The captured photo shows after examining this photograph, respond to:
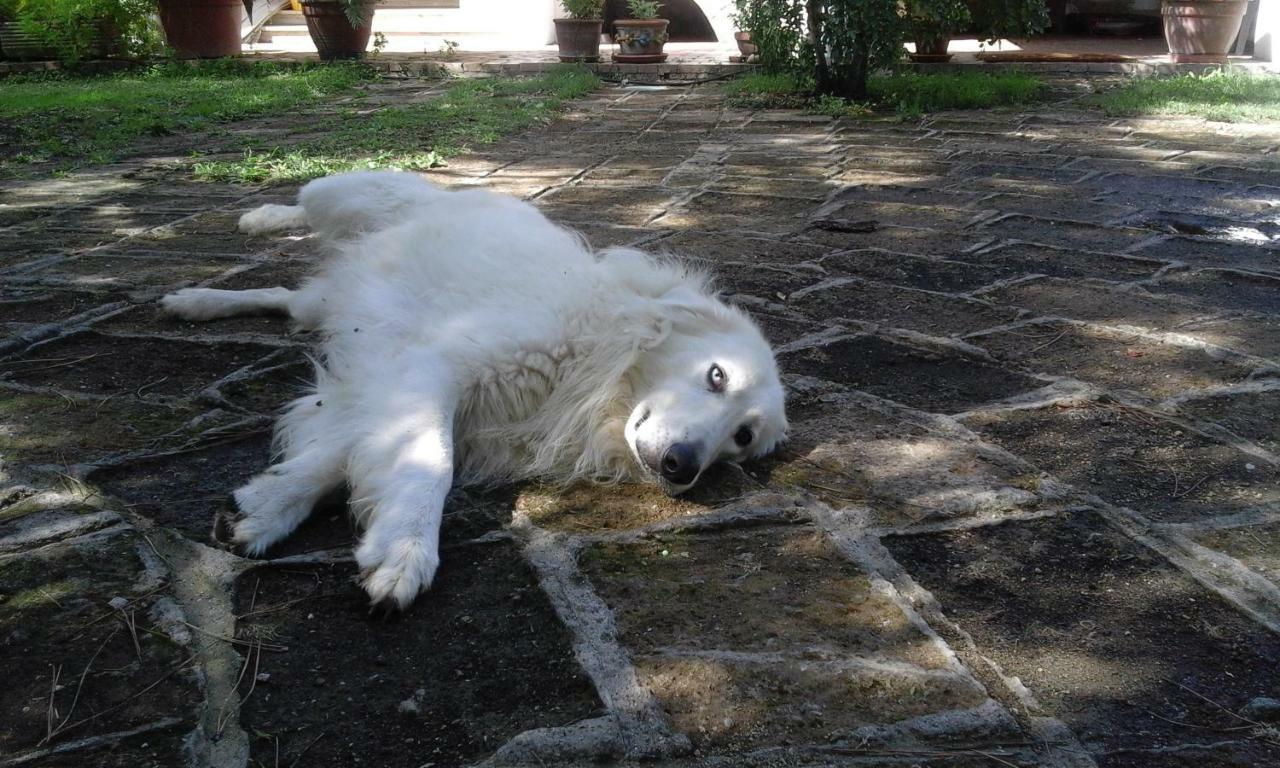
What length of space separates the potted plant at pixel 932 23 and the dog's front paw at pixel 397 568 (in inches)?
328

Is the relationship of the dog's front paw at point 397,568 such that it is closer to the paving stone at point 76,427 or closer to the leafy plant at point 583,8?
the paving stone at point 76,427

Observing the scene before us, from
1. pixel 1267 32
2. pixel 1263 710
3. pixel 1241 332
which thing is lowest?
pixel 1263 710

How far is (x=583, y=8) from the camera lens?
41.0 feet

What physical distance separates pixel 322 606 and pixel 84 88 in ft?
33.4

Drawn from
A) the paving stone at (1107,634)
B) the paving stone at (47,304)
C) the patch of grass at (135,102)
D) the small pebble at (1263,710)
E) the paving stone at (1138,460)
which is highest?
the patch of grass at (135,102)

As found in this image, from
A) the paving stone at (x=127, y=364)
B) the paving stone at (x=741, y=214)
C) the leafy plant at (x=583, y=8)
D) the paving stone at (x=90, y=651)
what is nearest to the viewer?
the paving stone at (x=90, y=651)

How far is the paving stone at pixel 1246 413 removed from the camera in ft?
9.94

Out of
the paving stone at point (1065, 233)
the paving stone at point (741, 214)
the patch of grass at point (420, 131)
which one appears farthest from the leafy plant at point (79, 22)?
the paving stone at point (1065, 233)

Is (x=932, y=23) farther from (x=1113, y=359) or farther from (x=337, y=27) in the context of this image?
(x=1113, y=359)

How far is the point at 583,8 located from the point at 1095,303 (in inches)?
376

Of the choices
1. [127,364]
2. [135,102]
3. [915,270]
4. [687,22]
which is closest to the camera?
[127,364]

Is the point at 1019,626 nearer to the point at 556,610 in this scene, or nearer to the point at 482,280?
the point at 556,610

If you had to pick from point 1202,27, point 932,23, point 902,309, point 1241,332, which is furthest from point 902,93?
point 1241,332

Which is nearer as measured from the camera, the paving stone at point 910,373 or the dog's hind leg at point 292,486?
the dog's hind leg at point 292,486
